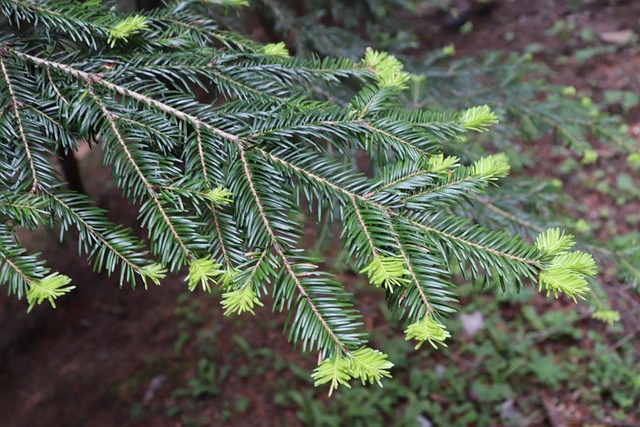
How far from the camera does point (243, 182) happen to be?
1193 millimetres

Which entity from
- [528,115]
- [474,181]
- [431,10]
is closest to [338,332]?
[474,181]

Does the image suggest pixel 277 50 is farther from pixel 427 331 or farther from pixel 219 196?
pixel 427 331

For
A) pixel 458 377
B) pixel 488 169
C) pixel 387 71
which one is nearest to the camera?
pixel 488 169

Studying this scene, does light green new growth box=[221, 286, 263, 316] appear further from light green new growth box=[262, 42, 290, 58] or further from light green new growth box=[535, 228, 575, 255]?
light green new growth box=[262, 42, 290, 58]

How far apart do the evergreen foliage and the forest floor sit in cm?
305

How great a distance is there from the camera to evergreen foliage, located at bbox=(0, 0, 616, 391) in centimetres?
106

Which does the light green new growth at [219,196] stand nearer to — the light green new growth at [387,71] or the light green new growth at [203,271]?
the light green new growth at [203,271]

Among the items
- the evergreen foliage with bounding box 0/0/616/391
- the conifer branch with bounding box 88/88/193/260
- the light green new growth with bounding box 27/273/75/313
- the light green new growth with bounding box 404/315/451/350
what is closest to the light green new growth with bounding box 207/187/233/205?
the evergreen foliage with bounding box 0/0/616/391

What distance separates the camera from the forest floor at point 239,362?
155 inches

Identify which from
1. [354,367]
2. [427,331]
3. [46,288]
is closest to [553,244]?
[427,331]

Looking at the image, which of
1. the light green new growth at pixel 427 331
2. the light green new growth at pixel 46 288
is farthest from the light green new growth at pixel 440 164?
the light green new growth at pixel 46 288

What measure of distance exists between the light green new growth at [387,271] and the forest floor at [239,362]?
3136 mm

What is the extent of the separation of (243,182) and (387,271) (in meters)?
0.44

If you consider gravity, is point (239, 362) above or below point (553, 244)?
below
